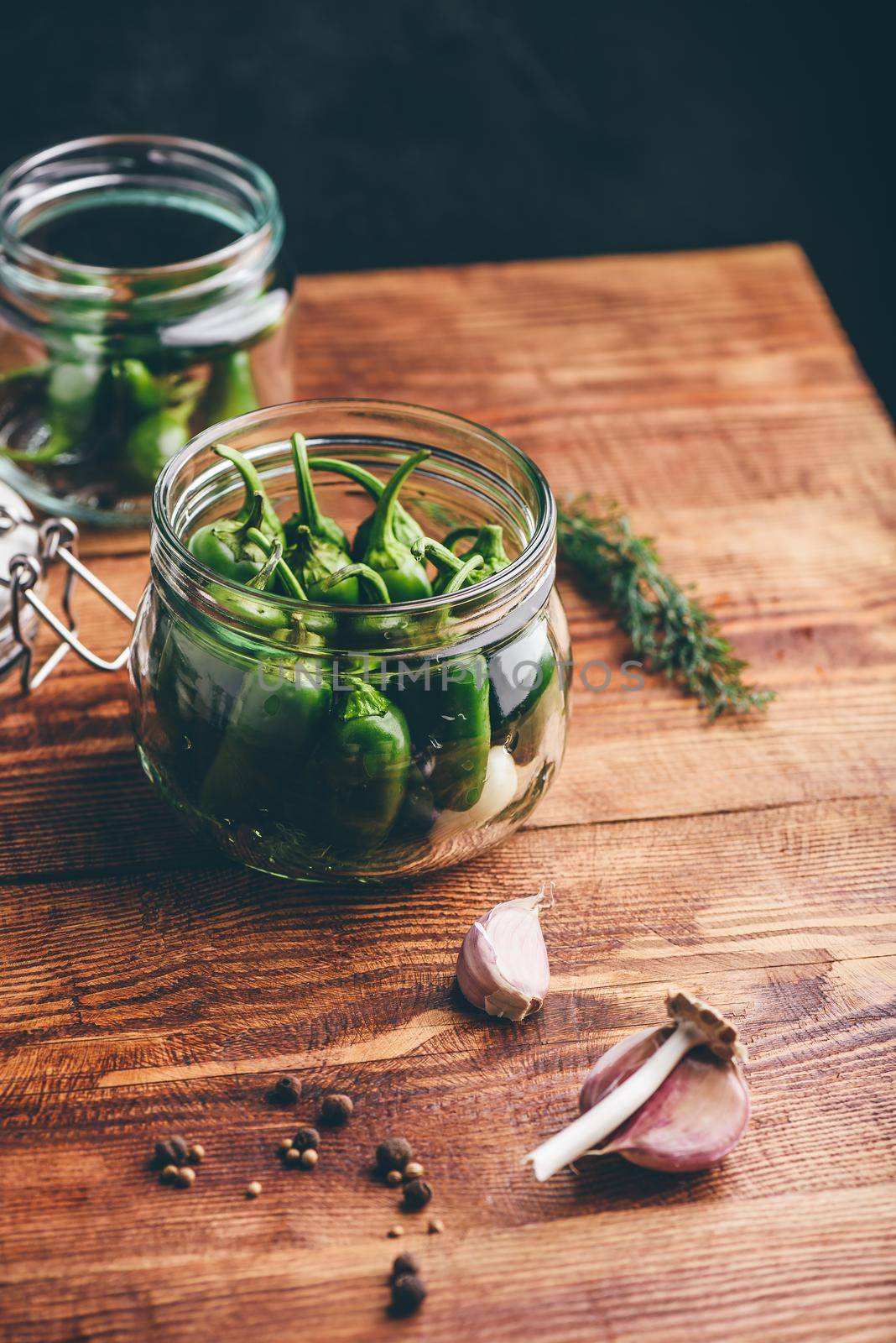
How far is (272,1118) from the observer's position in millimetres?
741

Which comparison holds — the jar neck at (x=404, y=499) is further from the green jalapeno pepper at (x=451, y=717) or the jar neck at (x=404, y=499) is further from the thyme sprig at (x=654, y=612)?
the thyme sprig at (x=654, y=612)

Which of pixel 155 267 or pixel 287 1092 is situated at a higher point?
pixel 155 267

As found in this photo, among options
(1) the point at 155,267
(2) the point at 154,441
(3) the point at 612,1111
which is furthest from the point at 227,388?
(3) the point at 612,1111

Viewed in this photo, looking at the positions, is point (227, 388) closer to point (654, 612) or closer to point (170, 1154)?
point (654, 612)

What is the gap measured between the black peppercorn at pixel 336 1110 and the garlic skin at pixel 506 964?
11 cm

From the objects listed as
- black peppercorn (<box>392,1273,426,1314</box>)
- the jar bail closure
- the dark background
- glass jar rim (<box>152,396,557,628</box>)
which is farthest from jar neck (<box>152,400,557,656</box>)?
the dark background

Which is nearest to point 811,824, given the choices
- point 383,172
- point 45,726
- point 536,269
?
point 45,726

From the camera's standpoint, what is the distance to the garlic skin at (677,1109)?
71 cm

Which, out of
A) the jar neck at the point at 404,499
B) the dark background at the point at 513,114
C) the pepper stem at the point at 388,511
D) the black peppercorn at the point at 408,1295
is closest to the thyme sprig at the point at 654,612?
the jar neck at the point at 404,499

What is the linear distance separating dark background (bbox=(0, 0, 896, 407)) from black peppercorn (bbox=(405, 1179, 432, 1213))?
1667mm

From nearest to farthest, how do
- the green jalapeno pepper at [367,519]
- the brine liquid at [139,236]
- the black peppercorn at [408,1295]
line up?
the black peppercorn at [408,1295], the green jalapeno pepper at [367,519], the brine liquid at [139,236]

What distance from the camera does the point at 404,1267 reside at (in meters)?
0.67

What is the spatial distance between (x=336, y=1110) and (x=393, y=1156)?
4 centimetres

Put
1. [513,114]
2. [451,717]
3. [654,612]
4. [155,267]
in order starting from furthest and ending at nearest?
[513,114], [155,267], [654,612], [451,717]
